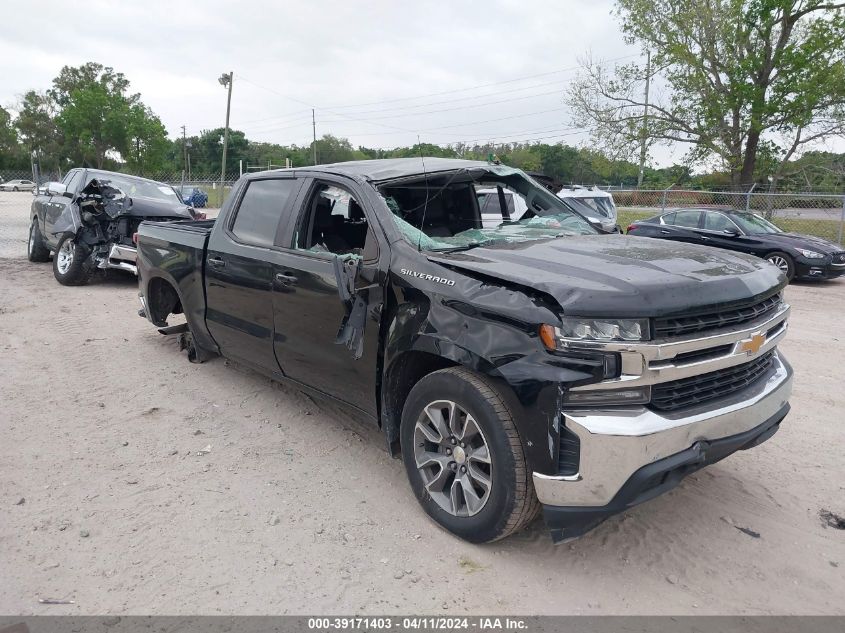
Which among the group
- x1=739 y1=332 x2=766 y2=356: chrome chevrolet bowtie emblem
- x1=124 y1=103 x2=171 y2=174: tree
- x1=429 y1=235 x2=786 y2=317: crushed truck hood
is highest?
x1=124 y1=103 x2=171 y2=174: tree

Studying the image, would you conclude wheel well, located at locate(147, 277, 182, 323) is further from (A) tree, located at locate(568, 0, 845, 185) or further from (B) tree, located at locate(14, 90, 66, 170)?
(B) tree, located at locate(14, 90, 66, 170)

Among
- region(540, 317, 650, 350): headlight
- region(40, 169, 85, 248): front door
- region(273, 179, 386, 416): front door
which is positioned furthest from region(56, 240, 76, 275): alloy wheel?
region(540, 317, 650, 350): headlight

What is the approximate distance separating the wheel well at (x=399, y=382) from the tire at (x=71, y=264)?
8.09m

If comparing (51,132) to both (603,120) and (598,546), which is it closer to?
(603,120)

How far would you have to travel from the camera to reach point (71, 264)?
966 centimetres

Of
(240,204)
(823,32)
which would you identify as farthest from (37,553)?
(823,32)

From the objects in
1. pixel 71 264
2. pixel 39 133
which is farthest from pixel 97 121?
pixel 71 264

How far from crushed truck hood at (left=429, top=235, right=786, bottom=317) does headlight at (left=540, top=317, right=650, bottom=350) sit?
0.13ft

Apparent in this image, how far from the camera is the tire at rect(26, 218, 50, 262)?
39.1 ft

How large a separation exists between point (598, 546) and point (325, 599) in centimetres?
136

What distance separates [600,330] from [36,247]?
12637 mm

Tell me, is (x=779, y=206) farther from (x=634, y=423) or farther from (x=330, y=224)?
(x=634, y=423)

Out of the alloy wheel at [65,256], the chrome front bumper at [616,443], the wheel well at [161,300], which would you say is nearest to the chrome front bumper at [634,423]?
the chrome front bumper at [616,443]

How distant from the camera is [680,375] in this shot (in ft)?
8.69
